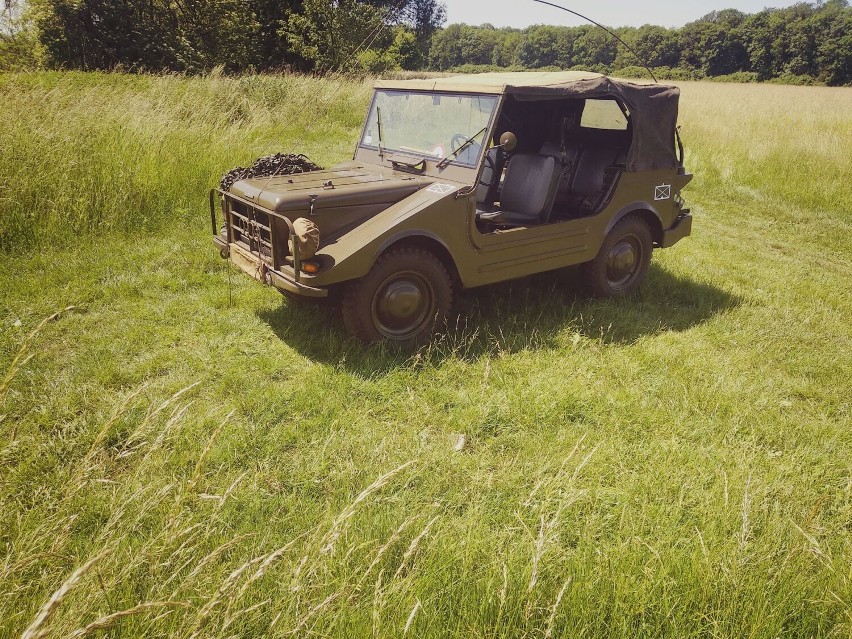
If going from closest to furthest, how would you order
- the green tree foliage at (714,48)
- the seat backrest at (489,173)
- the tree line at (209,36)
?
the seat backrest at (489,173) < the tree line at (209,36) < the green tree foliage at (714,48)

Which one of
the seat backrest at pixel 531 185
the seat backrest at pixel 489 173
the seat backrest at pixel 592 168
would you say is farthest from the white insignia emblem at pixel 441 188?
A: the seat backrest at pixel 592 168

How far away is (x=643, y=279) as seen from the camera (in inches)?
230

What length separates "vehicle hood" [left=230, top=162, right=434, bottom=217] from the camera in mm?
3883

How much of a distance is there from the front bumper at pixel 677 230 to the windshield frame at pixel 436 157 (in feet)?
7.89

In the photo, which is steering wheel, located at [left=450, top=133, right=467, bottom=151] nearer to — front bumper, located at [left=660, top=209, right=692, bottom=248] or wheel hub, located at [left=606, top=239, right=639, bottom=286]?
wheel hub, located at [left=606, top=239, right=639, bottom=286]

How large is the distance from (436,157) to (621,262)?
210 centimetres

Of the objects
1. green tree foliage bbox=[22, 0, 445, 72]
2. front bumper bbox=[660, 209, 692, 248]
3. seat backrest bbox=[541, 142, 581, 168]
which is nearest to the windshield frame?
seat backrest bbox=[541, 142, 581, 168]

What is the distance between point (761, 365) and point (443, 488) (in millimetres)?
2934

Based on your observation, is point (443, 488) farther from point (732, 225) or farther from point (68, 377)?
point (732, 225)

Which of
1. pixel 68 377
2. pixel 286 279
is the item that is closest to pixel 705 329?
pixel 286 279

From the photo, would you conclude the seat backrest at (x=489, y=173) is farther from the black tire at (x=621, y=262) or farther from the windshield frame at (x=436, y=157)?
the black tire at (x=621, y=262)

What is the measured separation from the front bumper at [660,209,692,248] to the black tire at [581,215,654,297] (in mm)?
190

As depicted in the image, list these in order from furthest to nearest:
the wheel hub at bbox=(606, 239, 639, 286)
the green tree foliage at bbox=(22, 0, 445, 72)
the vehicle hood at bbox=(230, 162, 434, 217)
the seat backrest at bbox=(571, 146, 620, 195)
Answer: the green tree foliage at bbox=(22, 0, 445, 72) < the seat backrest at bbox=(571, 146, 620, 195) < the wheel hub at bbox=(606, 239, 639, 286) < the vehicle hood at bbox=(230, 162, 434, 217)

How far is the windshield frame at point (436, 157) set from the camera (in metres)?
4.33
